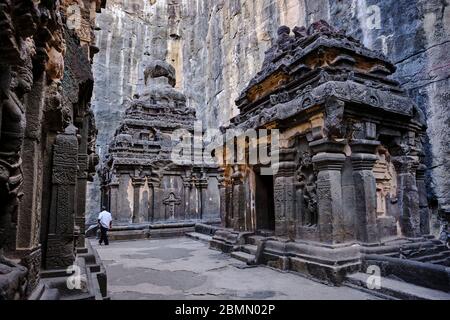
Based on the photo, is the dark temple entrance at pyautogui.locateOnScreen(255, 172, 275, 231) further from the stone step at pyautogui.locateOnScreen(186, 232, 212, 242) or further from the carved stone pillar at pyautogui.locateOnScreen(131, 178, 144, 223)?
the carved stone pillar at pyautogui.locateOnScreen(131, 178, 144, 223)

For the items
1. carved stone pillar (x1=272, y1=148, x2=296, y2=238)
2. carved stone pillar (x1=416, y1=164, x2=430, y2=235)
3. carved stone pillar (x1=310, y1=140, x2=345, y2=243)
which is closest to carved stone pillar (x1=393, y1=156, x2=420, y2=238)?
carved stone pillar (x1=416, y1=164, x2=430, y2=235)

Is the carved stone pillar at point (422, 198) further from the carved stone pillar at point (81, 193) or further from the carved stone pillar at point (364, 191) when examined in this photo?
the carved stone pillar at point (81, 193)

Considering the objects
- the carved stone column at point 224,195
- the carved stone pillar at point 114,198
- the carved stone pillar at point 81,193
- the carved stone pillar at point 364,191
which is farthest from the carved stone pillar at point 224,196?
the carved stone pillar at point 114,198

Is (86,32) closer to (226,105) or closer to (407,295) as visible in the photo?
(407,295)

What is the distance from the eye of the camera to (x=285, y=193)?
21.8ft

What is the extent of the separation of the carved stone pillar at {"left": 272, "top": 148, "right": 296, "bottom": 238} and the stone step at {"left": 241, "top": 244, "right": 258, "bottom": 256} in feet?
2.66

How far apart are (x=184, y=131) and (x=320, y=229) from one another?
1232 centimetres

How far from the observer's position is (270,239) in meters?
6.82

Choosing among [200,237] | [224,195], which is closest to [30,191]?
[224,195]

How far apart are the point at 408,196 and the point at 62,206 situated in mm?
6276

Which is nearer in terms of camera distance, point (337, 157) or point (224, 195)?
point (337, 157)

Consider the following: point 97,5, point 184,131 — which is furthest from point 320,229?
point 184,131

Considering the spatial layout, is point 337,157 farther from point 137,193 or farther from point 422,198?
point 137,193

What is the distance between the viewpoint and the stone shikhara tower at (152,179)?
1359cm
